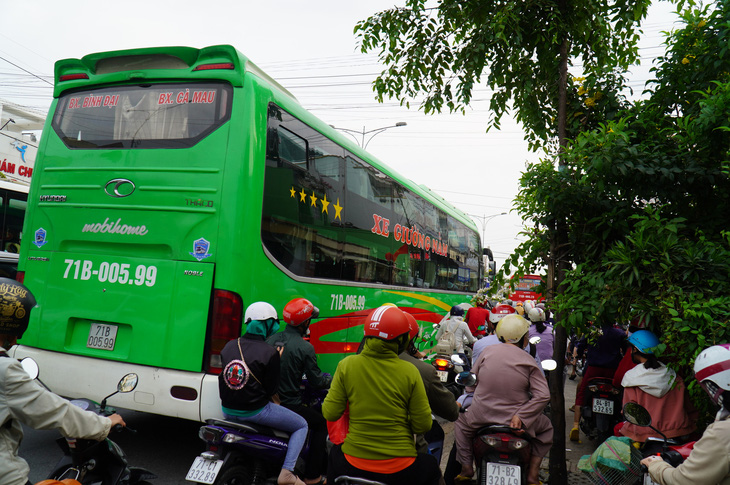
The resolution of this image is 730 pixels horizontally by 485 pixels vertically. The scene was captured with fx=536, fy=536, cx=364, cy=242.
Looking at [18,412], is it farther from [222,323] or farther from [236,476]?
[222,323]

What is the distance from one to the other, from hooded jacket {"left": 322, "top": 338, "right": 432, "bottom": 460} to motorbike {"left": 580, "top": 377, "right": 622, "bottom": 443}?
13.7ft

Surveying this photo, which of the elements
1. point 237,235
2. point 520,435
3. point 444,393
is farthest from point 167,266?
point 520,435

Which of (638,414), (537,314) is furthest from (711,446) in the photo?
(537,314)

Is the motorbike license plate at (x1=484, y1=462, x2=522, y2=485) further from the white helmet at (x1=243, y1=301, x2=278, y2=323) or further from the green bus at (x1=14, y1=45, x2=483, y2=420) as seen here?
the green bus at (x1=14, y1=45, x2=483, y2=420)

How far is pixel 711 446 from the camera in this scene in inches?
94.4

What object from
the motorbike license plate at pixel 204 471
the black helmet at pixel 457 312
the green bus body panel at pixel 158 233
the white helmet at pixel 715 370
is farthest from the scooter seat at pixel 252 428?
the black helmet at pixel 457 312

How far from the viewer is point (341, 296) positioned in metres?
6.50

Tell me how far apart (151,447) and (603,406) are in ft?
16.4

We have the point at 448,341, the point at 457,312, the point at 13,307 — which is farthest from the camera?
the point at 457,312

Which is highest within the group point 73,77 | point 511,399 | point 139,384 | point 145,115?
point 73,77

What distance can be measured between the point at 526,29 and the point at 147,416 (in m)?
6.17

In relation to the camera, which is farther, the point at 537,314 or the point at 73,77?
the point at 537,314

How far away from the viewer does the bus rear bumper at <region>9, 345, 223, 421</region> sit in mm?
4496

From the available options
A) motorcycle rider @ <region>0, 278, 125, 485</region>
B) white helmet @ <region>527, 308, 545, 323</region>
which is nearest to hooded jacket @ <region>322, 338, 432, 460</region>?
motorcycle rider @ <region>0, 278, 125, 485</region>
